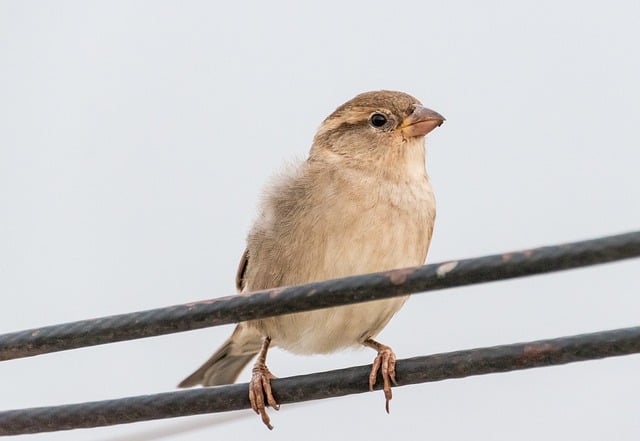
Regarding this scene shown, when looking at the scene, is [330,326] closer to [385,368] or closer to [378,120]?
[385,368]

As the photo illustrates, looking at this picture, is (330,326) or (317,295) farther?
(330,326)

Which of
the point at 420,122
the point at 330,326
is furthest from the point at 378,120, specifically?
the point at 330,326

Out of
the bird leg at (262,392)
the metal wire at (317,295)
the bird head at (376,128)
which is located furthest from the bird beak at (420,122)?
the metal wire at (317,295)

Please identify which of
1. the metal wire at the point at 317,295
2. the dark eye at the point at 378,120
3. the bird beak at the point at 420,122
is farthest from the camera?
the dark eye at the point at 378,120

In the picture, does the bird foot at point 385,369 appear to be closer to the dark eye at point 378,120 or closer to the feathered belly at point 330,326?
the feathered belly at point 330,326

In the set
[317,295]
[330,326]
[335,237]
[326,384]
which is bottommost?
[330,326]

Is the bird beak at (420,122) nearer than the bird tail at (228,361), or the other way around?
the bird beak at (420,122)

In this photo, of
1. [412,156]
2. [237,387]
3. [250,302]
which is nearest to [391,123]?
[412,156]
